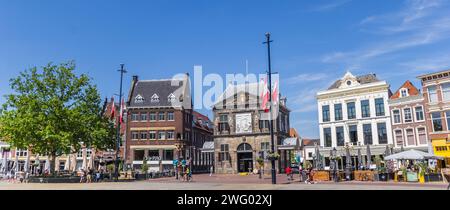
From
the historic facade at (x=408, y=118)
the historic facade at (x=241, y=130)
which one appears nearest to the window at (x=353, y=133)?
the historic facade at (x=408, y=118)

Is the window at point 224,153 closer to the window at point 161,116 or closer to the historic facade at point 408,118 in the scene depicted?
the window at point 161,116

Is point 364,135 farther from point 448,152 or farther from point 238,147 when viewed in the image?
point 238,147

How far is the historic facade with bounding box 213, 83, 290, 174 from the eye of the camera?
49906 mm

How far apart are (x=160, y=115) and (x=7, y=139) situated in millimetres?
28089

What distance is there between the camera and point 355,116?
144 ft

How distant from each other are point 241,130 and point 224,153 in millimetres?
4299

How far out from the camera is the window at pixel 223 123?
5206cm

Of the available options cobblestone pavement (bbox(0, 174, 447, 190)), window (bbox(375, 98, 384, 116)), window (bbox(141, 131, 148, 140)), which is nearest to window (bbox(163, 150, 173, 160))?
window (bbox(141, 131, 148, 140))

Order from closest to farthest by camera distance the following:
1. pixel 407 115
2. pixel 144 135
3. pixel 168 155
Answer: pixel 407 115, pixel 168 155, pixel 144 135

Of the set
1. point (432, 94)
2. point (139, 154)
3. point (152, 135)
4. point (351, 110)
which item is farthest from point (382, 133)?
point (139, 154)

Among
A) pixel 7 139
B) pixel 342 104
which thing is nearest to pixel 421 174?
pixel 342 104

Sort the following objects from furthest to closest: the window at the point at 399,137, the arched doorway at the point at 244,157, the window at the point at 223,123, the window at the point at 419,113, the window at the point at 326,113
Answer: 1. the window at the point at 223,123
2. the arched doorway at the point at 244,157
3. the window at the point at 326,113
4. the window at the point at 399,137
5. the window at the point at 419,113

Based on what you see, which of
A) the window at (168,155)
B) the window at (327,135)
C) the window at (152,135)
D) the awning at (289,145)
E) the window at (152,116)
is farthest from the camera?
the window at (152,116)

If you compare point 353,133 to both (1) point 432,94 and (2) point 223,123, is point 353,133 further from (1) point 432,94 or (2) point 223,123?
(2) point 223,123
